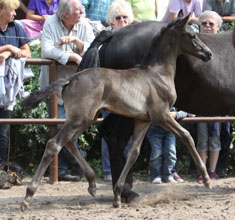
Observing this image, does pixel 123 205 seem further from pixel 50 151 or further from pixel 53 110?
pixel 53 110

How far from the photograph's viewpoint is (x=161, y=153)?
7457mm

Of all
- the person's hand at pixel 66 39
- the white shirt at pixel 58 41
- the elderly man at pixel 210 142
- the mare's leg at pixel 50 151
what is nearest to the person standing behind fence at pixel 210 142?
the elderly man at pixel 210 142

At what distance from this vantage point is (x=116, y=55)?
19.4ft

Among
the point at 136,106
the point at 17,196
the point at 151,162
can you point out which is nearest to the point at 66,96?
the point at 136,106

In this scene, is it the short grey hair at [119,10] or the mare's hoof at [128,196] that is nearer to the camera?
the mare's hoof at [128,196]

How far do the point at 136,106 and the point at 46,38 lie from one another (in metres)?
2.11

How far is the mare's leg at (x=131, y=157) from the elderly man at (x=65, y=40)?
1603mm

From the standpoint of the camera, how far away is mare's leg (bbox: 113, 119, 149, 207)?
18.4 feet

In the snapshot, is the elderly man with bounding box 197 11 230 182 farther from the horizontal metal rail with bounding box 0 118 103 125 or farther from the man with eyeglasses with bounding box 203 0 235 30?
the man with eyeglasses with bounding box 203 0 235 30

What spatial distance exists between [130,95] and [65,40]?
1765mm

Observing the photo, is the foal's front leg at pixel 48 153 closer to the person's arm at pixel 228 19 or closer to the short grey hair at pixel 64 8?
the short grey hair at pixel 64 8

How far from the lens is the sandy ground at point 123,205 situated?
514cm

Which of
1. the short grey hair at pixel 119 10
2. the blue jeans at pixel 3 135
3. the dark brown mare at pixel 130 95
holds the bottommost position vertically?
the blue jeans at pixel 3 135

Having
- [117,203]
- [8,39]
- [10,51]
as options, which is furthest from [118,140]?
[8,39]
